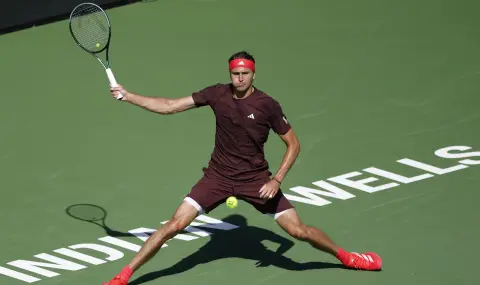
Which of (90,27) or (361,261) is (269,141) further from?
(361,261)

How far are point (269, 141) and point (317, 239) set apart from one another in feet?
10.3

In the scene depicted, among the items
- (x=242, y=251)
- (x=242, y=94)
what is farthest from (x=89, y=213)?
(x=242, y=94)

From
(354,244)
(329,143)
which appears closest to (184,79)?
(329,143)

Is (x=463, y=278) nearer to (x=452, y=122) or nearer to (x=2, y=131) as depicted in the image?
(x=452, y=122)

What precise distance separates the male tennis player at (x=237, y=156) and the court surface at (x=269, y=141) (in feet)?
1.91

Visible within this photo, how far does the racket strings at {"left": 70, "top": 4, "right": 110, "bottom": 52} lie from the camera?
12.2 m

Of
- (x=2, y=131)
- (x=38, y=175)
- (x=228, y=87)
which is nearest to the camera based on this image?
(x=228, y=87)

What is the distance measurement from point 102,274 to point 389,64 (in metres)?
6.17

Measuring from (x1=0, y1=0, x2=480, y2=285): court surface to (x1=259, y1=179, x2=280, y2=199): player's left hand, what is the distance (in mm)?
992

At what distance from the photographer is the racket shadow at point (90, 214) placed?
41.1 feet

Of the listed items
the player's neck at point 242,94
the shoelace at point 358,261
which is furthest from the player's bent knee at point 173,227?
the shoelace at point 358,261

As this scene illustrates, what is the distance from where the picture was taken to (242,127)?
1107 centimetres

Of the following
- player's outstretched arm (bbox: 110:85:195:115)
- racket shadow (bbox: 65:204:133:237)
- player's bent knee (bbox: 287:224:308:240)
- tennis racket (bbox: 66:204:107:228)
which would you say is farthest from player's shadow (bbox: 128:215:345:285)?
player's outstretched arm (bbox: 110:85:195:115)

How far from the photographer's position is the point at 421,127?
47.7 feet
